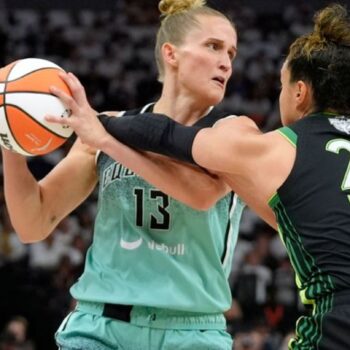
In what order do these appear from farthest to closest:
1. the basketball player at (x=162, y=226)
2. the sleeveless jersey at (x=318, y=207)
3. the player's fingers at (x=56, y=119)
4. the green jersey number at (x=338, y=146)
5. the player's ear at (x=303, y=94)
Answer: the basketball player at (x=162, y=226) → the player's fingers at (x=56, y=119) → the player's ear at (x=303, y=94) → the green jersey number at (x=338, y=146) → the sleeveless jersey at (x=318, y=207)

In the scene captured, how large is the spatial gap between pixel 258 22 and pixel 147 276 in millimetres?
13057

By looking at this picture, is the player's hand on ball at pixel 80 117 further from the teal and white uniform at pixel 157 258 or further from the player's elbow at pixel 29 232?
the player's elbow at pixel 29 232

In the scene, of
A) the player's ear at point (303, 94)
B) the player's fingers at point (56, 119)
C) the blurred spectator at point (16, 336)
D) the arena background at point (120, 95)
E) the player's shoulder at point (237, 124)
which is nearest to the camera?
the player's ear at point (303, 94)

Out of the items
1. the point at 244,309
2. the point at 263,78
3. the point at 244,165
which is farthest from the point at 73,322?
the point at 263,78

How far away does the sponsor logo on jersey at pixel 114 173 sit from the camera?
4.15 m

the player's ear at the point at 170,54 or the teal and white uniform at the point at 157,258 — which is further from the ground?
the player's ear at the point at 170,54

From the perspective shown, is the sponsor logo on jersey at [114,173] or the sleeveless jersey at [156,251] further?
the sponsor logo on jersey at [114,173]

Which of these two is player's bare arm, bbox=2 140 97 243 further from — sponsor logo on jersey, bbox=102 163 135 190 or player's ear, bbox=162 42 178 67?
player's ear, bbox=162 42 178 67

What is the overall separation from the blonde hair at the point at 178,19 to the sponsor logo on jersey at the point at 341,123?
3.24 ft

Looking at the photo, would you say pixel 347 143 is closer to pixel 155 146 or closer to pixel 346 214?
pixel 346 214

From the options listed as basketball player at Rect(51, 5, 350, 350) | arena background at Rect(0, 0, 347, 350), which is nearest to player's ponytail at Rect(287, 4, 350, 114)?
basketball player at Rect(51, 5, 350, 350)

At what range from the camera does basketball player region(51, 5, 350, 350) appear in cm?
332

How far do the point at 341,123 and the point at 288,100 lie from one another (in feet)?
0.86

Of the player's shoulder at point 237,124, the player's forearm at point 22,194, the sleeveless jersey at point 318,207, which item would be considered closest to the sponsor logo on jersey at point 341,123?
the sleeveless jersey at point 318,207
